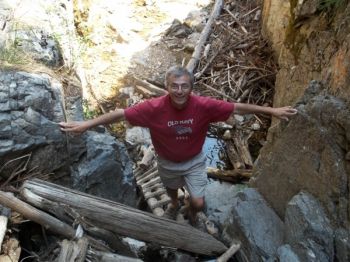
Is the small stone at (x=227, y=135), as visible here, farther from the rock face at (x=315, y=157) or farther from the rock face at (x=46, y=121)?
the rock face at (x=315, y=157)

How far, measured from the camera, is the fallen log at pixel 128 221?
3930mm

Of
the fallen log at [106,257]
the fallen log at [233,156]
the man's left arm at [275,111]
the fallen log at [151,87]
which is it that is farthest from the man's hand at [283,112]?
the fallen log at [151,87]

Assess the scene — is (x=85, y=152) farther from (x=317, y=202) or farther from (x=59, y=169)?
(x=317, y=202)

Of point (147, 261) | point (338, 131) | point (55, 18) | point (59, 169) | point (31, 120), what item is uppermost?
point (55, 18)

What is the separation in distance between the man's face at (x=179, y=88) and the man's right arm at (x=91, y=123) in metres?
0.50

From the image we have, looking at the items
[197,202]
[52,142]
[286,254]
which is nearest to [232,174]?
[197,202]

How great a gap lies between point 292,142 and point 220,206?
202 centimetres

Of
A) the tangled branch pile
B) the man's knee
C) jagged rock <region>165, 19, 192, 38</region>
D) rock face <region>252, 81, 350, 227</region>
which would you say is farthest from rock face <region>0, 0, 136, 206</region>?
jagged rock <region>165, 19, 192, 38</region>

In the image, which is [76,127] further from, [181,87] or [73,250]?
[73,250]

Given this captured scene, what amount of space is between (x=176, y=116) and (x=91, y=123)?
2.53 feet

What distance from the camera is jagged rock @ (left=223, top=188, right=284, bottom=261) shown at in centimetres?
435

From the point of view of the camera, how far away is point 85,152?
4.91 meters

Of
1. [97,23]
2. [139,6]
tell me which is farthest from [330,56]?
[139,6]

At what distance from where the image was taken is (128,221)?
409 cm
